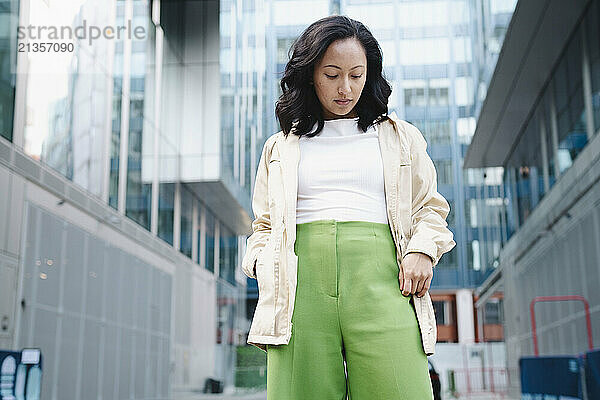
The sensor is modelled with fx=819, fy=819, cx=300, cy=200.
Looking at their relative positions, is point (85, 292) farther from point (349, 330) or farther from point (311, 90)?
point (349, 330)

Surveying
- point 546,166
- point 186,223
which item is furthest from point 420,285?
point 186,223

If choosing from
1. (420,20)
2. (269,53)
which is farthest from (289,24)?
(420,20)

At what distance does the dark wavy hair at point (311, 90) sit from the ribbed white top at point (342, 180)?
4cm

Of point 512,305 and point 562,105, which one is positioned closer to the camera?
point 562,105

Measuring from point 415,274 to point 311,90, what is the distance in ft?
1.36

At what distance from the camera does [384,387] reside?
1298mm

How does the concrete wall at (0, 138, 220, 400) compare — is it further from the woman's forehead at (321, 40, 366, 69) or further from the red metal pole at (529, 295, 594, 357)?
the woman's forehead at (321, 40, 366, 69)

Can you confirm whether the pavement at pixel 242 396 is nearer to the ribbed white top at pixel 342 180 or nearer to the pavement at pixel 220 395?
the pavement at pixel 220 395

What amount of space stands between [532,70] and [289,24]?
280cm

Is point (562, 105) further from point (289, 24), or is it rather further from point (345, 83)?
point (345, 83)

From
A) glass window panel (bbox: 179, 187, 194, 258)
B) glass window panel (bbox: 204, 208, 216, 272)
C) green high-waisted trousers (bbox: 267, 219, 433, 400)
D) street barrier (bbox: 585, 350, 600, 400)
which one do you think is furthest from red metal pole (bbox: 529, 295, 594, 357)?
green high-waisted trousers (bbox: 267, 219, 433, 400)

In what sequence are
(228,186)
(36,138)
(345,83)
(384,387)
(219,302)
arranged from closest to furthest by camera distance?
1. (384,387)
2. (345,83)
3. (36,138)
4. (228,186)
5. (219,302)

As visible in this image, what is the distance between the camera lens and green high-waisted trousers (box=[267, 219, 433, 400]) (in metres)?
1.30

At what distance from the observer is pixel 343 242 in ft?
4.52
